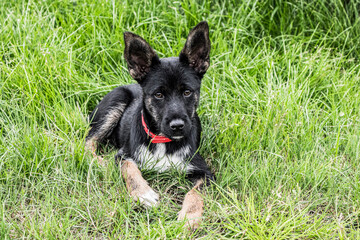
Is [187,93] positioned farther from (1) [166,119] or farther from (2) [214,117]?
(2) [214,117]

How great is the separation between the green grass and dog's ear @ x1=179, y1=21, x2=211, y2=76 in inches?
31.6

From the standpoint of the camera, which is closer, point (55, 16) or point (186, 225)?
point (186, 225)

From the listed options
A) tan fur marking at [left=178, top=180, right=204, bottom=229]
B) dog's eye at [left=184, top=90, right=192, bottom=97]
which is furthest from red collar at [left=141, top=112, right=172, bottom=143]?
tan fur marking at [left=178, top=180, right=204, bottom=229]

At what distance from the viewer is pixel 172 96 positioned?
13.5 ft

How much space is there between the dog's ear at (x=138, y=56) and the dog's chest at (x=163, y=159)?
68 cm

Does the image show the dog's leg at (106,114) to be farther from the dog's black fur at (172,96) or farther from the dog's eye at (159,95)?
the dog's eye at (159,95)

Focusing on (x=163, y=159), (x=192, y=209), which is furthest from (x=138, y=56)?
(x=192, y=209)

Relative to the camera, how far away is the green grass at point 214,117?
3668mm

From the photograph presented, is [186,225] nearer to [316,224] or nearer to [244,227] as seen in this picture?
[244,227]

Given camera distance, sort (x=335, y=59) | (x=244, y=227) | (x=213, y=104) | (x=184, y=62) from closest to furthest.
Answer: (x=244, y=227)
(x=184, y=62)
(x=213, y=104)
(x=335, y=59)

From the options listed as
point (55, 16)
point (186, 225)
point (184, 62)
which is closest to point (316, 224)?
point (186, 225)

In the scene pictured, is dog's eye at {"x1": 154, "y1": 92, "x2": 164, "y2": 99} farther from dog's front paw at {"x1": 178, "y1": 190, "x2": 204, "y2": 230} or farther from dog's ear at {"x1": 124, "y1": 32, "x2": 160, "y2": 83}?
dog's front paw at {"x1": 178, "y1": 190, "x2": 204, "y2": 230}

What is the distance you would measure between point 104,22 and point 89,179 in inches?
102

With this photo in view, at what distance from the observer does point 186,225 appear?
355cm
